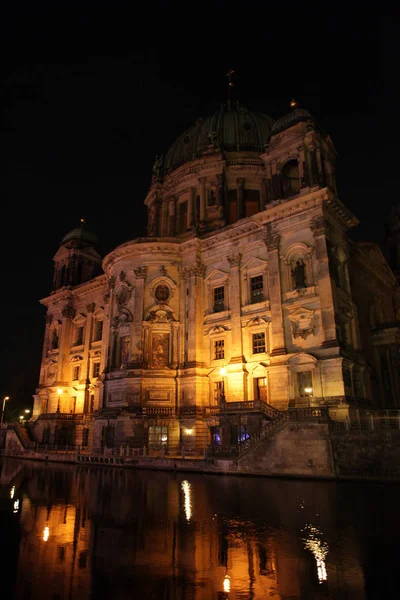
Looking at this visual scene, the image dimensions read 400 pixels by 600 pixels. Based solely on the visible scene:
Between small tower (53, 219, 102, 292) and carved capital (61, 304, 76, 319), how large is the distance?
329cm

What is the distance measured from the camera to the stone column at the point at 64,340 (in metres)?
53.3

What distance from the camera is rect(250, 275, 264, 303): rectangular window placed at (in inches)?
1417

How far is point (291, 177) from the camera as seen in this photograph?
3888 cm

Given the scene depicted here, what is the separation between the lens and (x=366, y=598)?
21.7ft

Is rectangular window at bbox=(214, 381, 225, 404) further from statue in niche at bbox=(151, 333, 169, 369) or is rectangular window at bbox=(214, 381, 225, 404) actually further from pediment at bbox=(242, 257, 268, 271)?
pediment at bbox=(242, 257, 268, 271)

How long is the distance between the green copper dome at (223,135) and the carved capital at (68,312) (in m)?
22.6

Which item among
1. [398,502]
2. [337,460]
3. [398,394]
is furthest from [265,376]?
[398,502]

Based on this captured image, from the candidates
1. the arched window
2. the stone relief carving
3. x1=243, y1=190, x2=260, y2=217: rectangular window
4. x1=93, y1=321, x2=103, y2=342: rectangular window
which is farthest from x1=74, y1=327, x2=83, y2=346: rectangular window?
the arched window

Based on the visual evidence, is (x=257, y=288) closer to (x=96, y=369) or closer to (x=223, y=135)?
(x=96, y=369)

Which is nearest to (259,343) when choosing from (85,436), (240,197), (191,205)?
(240,197)

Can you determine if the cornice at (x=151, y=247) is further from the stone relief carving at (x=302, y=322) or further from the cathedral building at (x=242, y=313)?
the stone relief carving at (x=302, y=322)

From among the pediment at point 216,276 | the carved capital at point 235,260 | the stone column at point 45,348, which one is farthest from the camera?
the stone column at point 45,348

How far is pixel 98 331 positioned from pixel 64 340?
20.1ft

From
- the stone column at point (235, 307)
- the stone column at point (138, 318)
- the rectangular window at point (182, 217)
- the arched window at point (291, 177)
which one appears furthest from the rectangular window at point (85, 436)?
the arched window at point (291, 177)
